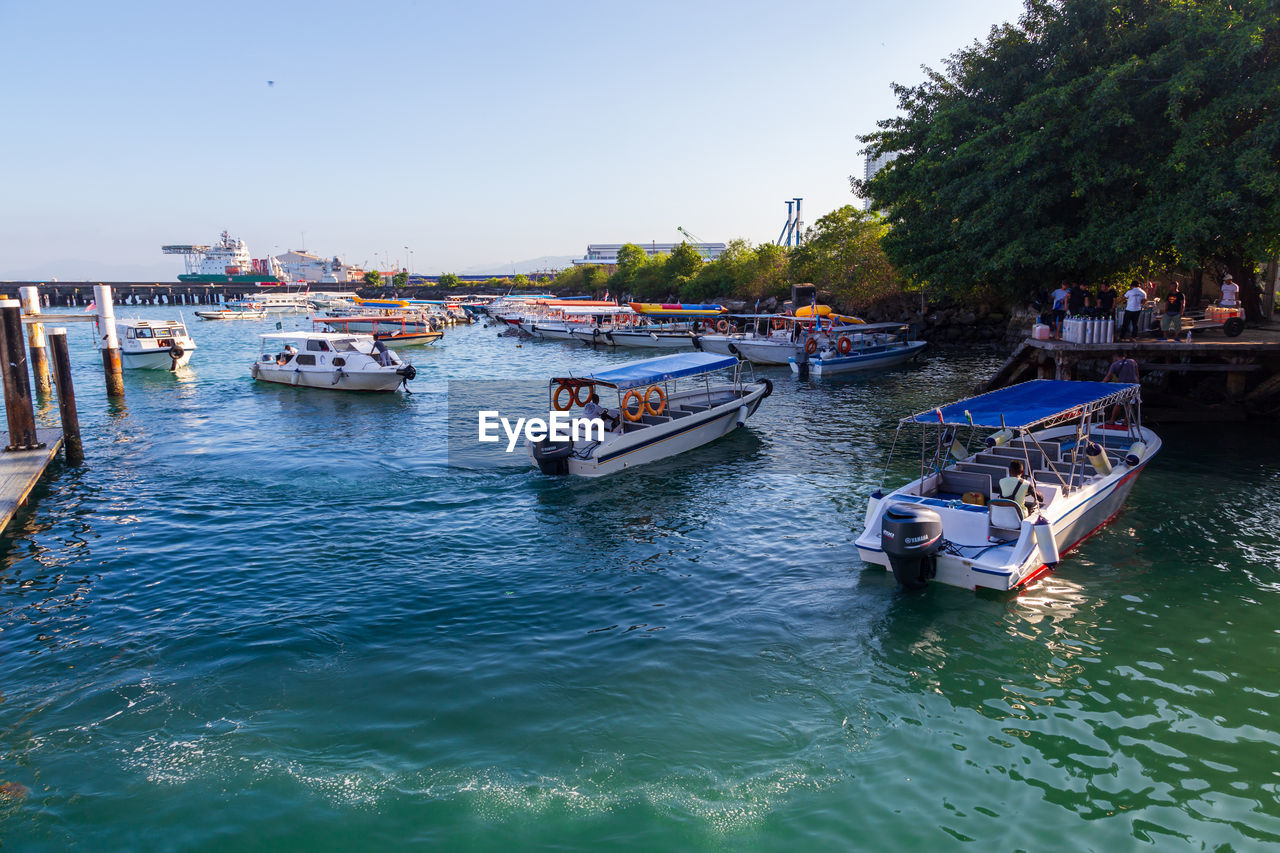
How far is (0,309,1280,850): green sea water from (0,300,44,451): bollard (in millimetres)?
2784

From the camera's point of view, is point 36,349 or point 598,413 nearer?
point 598,413

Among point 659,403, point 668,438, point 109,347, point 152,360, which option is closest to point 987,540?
point 668,438

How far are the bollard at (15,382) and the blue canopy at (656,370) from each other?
45.4 ft

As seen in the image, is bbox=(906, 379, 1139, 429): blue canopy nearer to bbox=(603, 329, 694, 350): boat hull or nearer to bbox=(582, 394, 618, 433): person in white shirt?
bbox=(582, 394, 618, 433): person in white shirt

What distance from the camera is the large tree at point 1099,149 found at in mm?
20359

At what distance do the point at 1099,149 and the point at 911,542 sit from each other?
1897 cm

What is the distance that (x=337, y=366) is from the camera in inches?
1377

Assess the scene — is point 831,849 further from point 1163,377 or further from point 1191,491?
point 1163,377

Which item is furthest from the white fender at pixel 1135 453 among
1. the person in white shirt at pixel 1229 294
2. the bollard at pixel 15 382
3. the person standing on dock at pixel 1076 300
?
the bollard at pixel 15 382

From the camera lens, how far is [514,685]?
950 cm

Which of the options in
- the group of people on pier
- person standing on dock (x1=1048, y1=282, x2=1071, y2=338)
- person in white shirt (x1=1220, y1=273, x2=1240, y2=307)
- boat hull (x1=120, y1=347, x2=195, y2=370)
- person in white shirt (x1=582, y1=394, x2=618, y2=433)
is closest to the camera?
person in white shirt (x1=582, y1=394, x2=618, y2=433)

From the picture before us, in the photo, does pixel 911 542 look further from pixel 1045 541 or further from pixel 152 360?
pixel 152 360

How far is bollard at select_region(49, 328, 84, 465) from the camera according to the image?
20.9 m

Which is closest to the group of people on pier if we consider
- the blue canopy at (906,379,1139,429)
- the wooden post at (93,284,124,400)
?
the blue canopy at (906,379,1139,429)
